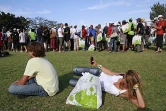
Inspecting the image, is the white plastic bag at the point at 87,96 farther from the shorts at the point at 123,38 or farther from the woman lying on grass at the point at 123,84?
the shorts at the point at 123,38

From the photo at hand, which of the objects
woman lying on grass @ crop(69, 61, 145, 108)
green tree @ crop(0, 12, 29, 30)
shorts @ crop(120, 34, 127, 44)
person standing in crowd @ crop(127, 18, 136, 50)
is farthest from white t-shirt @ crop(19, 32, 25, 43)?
green tree @ crop(0, 12, 29, 30)

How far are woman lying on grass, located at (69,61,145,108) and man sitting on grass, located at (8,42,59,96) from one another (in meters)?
0.92

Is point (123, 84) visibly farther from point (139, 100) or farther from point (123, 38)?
point (123, 38)

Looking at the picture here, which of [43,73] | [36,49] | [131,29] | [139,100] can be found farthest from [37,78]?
[131,29]

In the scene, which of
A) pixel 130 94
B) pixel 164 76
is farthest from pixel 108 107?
pixel 164 76

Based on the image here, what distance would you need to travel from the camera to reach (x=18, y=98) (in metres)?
4.63

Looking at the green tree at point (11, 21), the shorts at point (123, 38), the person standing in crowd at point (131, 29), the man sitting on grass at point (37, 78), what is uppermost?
the green tree at point (11, 21)

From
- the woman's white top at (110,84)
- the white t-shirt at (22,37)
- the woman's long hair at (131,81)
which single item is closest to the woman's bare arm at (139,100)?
the woman's long hair at (131,81)

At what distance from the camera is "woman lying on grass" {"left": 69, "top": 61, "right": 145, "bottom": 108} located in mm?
3934

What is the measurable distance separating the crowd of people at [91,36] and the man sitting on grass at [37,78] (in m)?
8.82

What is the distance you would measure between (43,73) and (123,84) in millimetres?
1662

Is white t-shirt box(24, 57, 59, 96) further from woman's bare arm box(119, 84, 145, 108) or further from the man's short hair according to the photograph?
woman's bare arm box(119, 84, 145, 108)

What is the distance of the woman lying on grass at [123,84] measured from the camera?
155 inches

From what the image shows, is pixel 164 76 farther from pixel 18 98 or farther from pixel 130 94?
pixel 18 98
